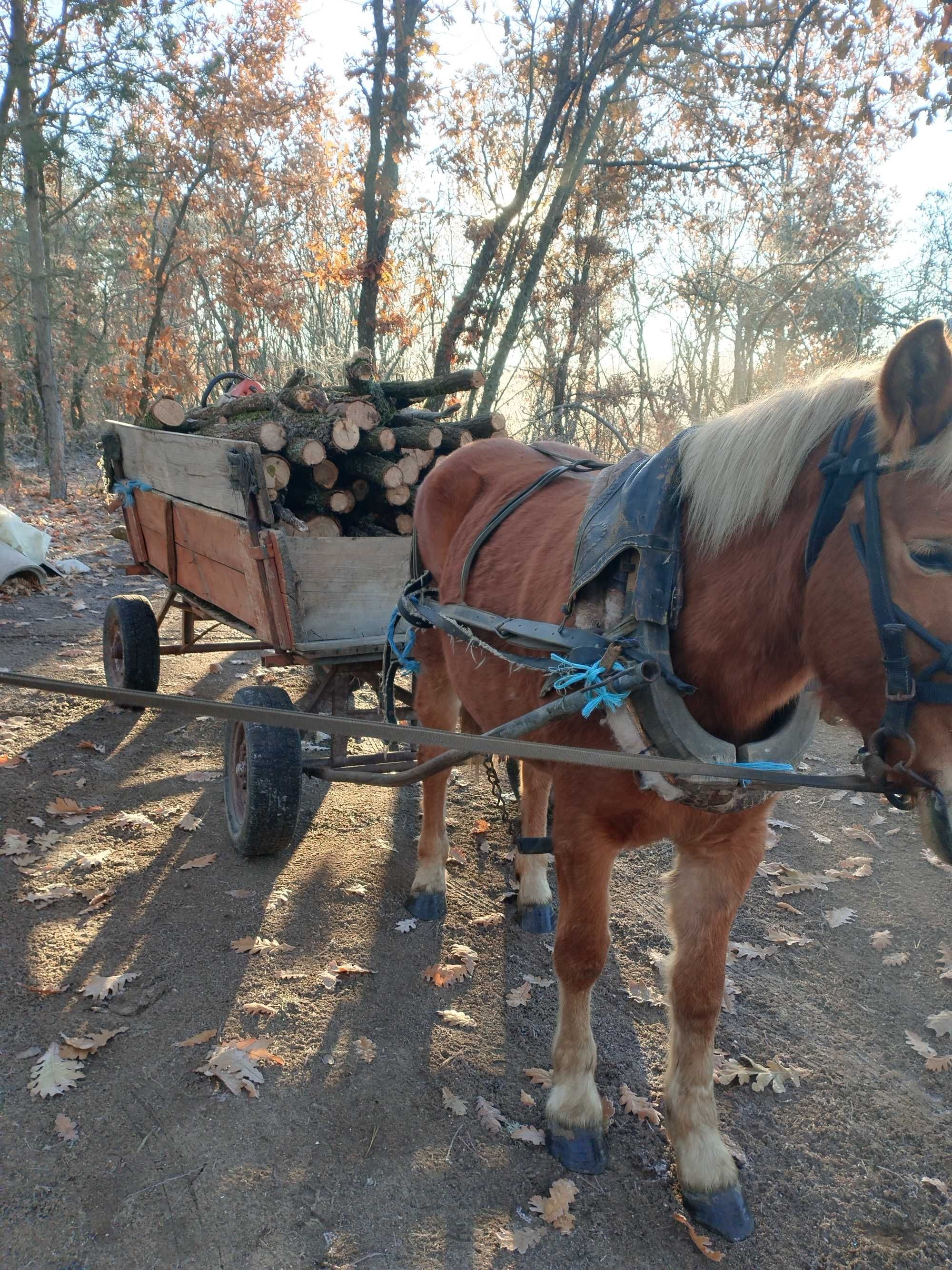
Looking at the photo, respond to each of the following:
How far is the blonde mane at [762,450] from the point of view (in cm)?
163

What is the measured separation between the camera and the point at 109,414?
80.0 feet

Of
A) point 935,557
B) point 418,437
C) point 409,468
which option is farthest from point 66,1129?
point 418,437

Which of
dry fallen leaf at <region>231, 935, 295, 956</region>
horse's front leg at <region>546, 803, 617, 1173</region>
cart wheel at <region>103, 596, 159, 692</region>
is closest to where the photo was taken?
→ horse's front leg at <region>546, 803, 617, 1173</region>

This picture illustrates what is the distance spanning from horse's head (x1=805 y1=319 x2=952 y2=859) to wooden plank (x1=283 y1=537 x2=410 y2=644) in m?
2.57

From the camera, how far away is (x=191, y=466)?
168 inches

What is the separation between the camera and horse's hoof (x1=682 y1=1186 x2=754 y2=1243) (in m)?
2.09

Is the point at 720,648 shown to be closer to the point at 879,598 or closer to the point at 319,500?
the point at 879,598

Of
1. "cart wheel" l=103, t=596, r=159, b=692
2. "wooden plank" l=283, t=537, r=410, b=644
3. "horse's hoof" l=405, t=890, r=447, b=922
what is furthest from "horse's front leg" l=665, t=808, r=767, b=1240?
"cart wheel" l=103, t=596, r=159, b=692

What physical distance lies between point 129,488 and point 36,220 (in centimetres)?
1075

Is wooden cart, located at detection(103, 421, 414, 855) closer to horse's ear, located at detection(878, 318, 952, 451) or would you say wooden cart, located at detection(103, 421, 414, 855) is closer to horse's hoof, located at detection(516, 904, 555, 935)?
horse's hoof, located at detection(516, 904, 555, 935)

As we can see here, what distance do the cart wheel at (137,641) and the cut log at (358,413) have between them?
200 centimetres

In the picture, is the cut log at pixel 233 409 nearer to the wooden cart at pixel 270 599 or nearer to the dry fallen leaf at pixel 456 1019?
the wooden cart at pixel 270 599

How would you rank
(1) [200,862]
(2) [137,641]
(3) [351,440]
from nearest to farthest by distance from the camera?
(1) [200,862] < (3) [351,440] < (2) [137,641]

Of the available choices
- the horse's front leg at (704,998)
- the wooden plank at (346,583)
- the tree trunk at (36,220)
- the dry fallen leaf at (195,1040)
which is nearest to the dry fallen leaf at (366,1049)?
the dry fallen leaf at (195,1040)
